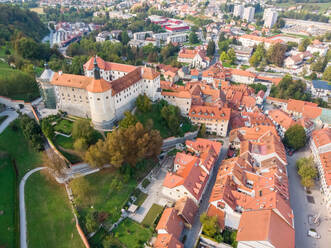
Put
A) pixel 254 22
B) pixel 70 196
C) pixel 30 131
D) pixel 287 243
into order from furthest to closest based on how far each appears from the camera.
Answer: pixel 254 22
pixel 30 131
pixel 70 196
pixel 287 243

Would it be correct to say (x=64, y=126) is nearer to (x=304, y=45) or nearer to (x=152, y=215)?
(x=152, y=215)

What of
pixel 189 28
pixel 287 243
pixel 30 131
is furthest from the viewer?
pixel 189 28

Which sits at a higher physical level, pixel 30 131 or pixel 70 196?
pixel 30 131

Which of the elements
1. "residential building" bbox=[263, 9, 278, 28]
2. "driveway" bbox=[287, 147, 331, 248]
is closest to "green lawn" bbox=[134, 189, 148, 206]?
"driveway" bbox=[287, 147, 331, 248]

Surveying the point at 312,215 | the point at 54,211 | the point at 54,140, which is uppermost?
the point at 54,140

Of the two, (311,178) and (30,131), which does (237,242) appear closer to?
(311,178)

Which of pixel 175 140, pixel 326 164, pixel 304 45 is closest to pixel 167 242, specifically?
pixel 175 140

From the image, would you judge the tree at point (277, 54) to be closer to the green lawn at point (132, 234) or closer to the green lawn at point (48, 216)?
the green lawn at point (132, 234)

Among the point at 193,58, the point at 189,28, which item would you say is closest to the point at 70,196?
the point at 193,58
